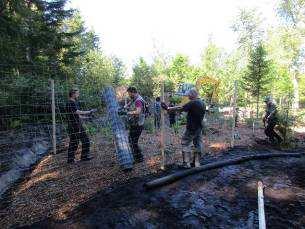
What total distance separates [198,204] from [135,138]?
2888 mm

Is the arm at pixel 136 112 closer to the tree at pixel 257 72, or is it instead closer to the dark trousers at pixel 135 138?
the dark trousers at pixel 135 138

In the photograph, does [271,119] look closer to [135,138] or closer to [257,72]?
[135,138]

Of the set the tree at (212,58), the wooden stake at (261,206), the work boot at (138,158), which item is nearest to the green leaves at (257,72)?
the work boot at (138,158)

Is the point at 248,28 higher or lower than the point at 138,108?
higher

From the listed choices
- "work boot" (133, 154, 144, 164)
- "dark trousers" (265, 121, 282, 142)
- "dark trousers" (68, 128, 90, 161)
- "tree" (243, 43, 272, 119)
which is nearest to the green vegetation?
"tree" (243, 43, 272, 119)

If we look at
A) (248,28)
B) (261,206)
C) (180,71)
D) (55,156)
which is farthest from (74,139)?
(248,28)

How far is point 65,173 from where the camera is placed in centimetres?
812

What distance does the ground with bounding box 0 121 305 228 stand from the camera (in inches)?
227

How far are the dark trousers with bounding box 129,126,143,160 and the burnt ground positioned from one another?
3.68 ft

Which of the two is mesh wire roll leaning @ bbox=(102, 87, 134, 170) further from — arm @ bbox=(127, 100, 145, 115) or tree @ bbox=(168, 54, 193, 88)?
tree @ bbox=(168, 54, 193, 88)

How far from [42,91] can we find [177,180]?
6403 millimetres

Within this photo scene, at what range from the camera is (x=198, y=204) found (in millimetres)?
6391

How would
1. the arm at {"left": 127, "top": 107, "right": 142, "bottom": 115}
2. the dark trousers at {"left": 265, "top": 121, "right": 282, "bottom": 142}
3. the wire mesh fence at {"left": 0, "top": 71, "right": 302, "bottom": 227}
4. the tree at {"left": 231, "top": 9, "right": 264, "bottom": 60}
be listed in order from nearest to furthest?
the wire mesh fence at {"left": 0, "top": 71, "right": 302, "bottom": 227}
the arm at {"left": 127, "top": 107, "right": 142, "bottom": 115}
the dark trousers at {"left": 265, "top": 121, "right": 282, "bottom": 142}
the tree at {"left": 231, "top": 9, "right": 264, "bottom": 60}

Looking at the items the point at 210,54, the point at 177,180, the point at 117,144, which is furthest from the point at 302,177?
the point at 210,54
